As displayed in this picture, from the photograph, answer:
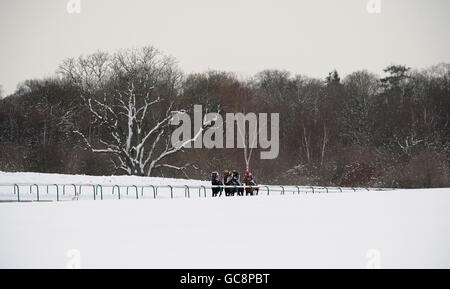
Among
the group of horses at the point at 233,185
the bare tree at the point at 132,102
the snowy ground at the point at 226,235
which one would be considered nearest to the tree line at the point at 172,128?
the bare tree at the point at 132,102

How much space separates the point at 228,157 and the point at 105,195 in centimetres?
2240

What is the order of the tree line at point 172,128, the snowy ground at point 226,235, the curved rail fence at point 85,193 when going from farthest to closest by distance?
1. the tree line at point 172,128
2. the curved rail fence at point 85,193
3. the snowy ground at point 226,235

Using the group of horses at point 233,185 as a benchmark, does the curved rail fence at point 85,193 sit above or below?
below

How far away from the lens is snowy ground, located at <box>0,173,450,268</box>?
12164mm

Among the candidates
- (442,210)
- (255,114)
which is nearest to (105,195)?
(442,210)

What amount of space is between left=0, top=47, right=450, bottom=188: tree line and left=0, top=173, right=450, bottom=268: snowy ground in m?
25.3

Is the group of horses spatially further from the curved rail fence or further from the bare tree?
the bare tree

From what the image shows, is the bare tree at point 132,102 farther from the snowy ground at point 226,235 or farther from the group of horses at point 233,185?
the snowy ground at point 226,235

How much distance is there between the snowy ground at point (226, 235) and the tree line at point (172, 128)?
25.3 metres

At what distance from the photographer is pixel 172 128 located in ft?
177

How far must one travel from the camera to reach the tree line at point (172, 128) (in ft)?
161

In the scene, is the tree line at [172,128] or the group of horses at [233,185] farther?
the tree line at [172,128]

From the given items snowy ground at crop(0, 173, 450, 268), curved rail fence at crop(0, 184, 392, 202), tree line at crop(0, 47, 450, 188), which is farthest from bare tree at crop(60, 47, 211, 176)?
snowy ground at crop(0, 173, 450, 268)
